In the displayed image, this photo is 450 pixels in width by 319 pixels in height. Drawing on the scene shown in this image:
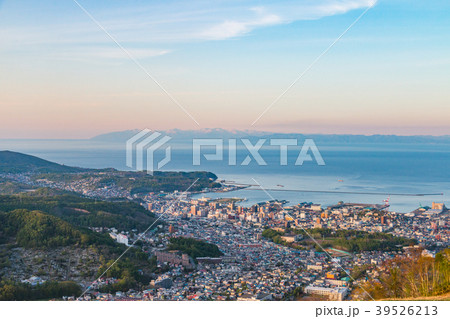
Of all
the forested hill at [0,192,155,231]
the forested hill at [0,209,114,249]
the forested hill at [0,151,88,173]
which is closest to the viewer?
the forested hill at [0,209,114,249]

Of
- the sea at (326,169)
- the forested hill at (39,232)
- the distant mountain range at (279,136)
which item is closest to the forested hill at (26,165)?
the sea at (326,169)

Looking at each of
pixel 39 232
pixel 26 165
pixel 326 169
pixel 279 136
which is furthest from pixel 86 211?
pixel 326 169

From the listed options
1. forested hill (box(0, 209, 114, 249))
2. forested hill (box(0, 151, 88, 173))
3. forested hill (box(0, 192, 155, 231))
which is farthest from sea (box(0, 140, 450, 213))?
forested hill (box(0, 209, 114, 249))

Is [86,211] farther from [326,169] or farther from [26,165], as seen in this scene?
[326,169]

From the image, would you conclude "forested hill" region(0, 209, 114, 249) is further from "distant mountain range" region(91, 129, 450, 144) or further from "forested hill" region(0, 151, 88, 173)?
"forested hill" region(0, 151, 88, 173)

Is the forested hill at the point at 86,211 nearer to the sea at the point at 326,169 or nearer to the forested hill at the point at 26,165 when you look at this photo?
the sea at the point at 326,169
